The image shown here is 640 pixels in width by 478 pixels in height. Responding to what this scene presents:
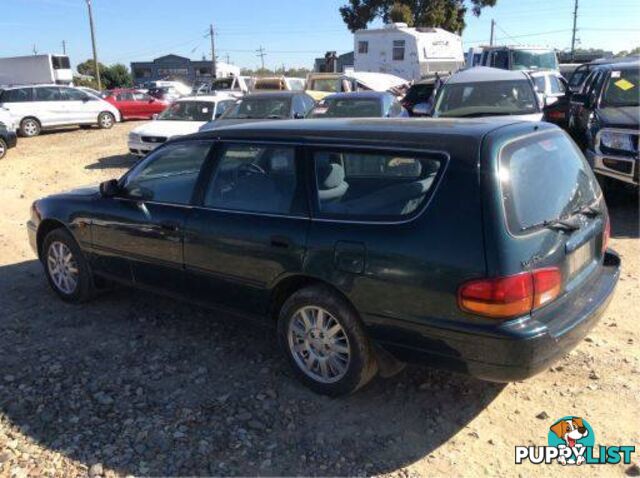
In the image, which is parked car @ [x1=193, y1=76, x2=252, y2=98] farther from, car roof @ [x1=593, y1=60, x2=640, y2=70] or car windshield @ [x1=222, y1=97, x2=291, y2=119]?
car roof @ [x1=593, y1=60, x2=640, y2=70]

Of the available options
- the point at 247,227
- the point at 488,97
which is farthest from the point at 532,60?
the point at 247,227

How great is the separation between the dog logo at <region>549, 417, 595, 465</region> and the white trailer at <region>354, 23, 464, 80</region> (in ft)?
73.4

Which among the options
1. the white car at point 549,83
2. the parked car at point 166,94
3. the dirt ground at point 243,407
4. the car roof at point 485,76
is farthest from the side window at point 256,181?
the parked car at point 166,94

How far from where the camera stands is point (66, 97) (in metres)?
19.7

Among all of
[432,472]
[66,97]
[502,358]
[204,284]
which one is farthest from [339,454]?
[66,97]

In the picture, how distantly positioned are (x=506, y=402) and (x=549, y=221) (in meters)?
1.13

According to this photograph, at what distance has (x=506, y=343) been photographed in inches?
112

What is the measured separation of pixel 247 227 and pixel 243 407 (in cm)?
108

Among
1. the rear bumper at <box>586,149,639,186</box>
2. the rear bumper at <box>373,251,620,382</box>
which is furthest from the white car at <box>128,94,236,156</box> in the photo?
the rear bumper at <box>373,251,620,382</box>

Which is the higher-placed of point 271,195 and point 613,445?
point 271,195

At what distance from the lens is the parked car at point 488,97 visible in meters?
9.93

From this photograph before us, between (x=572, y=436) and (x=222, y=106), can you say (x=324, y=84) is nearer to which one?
(x=222, y=106)

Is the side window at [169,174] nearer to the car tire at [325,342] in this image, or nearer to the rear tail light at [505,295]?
the car tire at [325,342]

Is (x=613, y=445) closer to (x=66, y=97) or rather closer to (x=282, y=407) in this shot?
(x=282, y=407)
